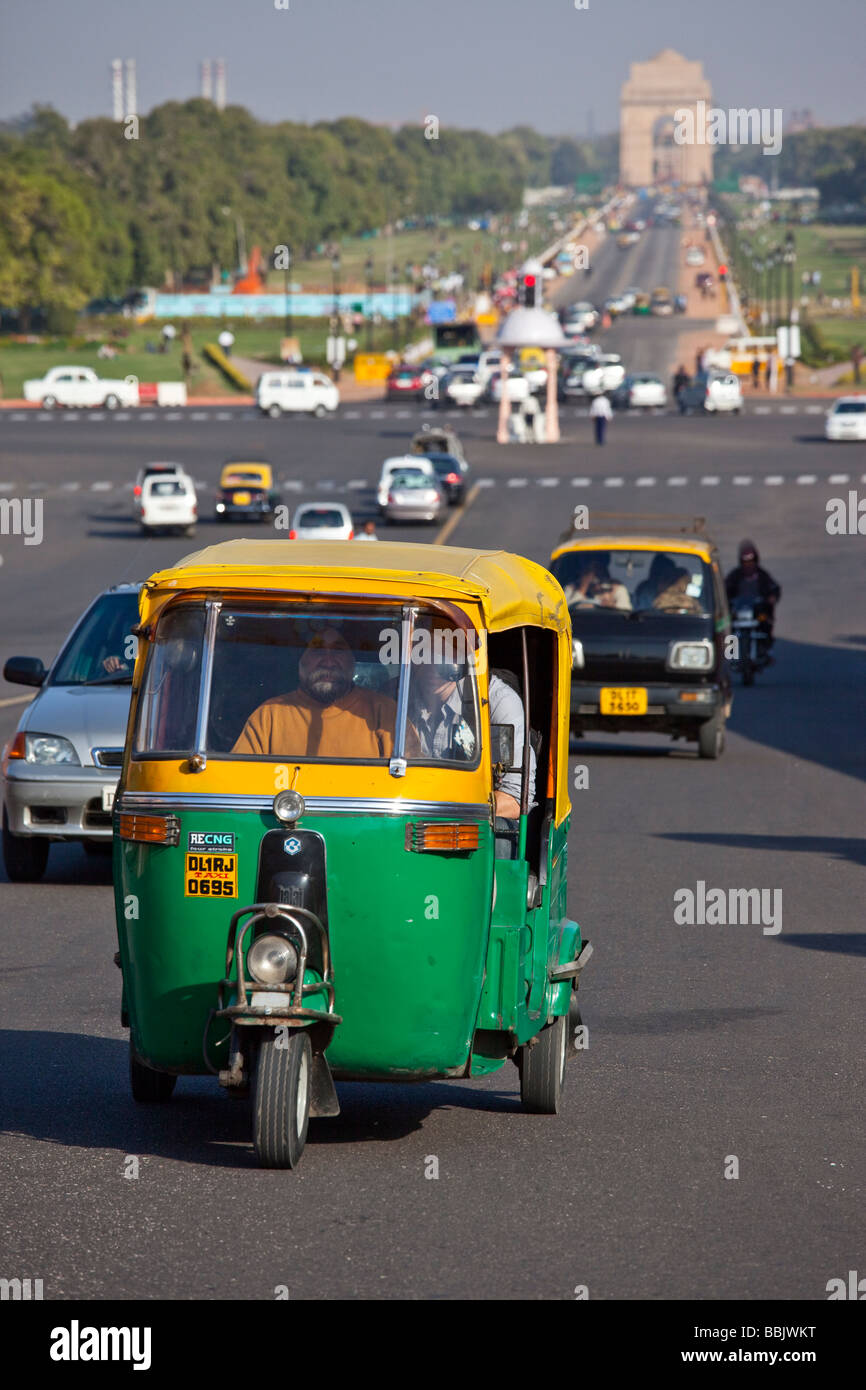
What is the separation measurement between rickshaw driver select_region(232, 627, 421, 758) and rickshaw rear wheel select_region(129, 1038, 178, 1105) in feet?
4.41

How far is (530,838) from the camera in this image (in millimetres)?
8297

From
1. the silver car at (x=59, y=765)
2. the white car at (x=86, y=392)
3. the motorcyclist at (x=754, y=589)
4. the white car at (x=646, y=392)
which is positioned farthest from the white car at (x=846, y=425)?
the silver car at (x=59, y=765)

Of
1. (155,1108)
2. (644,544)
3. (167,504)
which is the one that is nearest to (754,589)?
(644,544)

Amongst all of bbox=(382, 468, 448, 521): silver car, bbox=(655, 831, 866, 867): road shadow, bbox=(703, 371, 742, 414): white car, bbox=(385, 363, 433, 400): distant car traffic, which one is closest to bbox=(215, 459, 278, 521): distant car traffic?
bbox=(382, 468, 448, 521): silver car

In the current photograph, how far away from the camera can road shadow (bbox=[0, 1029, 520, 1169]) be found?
7.38m

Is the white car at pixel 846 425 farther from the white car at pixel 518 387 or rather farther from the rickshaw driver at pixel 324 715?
the rickshaw driver at pixel 324 715

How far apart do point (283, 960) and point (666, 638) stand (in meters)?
14.0

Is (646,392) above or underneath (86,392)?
underneath

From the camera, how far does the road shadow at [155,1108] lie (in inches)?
290

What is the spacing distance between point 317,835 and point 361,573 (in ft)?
3.08

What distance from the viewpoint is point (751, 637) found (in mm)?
27531

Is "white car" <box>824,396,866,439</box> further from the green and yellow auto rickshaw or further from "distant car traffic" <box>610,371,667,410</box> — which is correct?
the green and yellow auto rickshaw

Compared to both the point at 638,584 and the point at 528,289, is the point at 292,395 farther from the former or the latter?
the point at 638,584

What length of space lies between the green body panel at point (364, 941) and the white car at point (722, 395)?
75.1 metres
